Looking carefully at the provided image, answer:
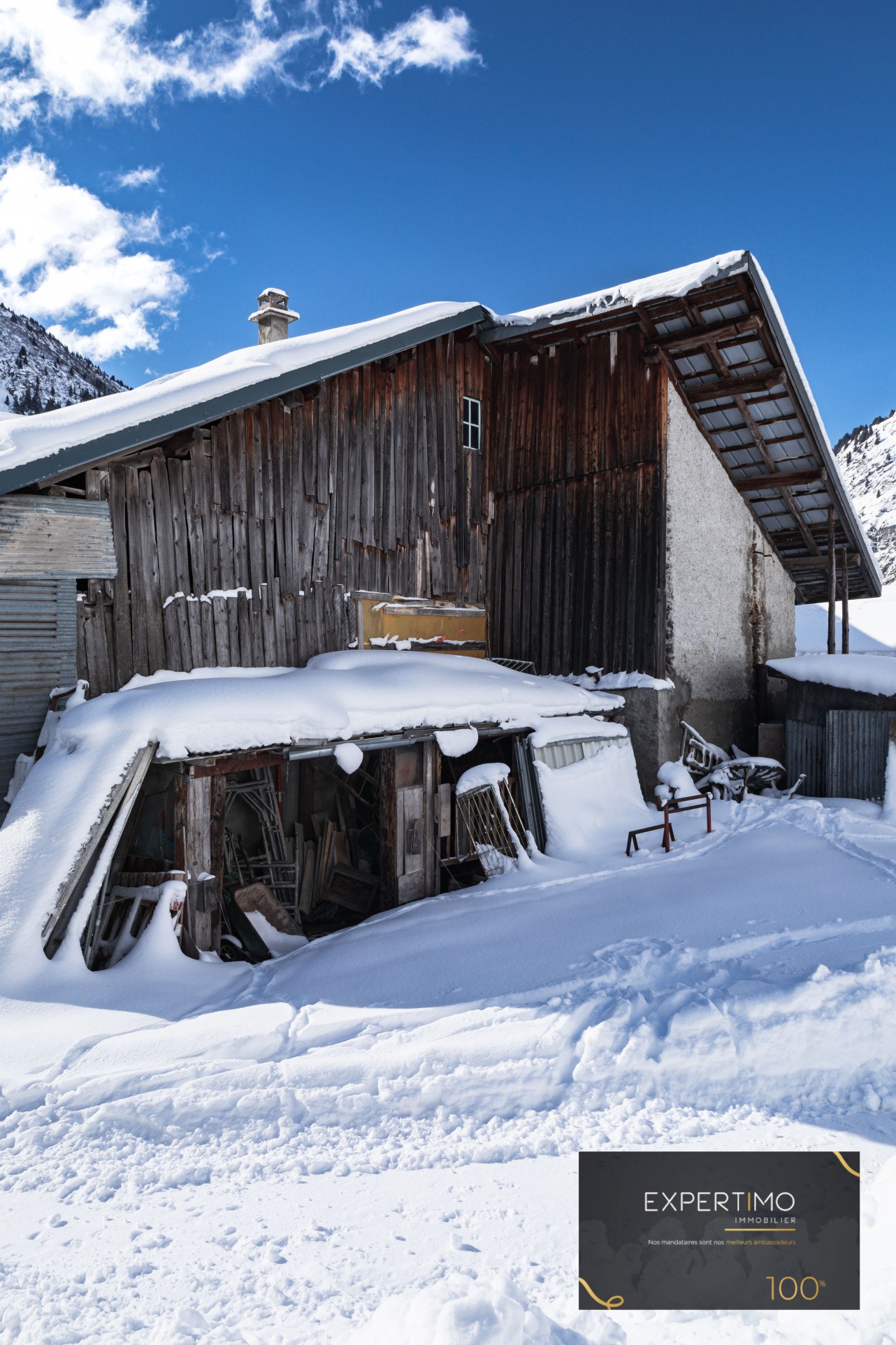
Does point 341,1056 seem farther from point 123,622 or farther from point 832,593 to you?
point 832,593

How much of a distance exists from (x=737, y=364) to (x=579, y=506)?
10.6 ft

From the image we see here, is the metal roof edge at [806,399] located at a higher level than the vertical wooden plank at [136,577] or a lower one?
higher

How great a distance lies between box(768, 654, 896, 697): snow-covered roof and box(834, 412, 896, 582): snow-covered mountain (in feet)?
142

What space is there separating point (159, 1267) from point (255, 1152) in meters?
0.85

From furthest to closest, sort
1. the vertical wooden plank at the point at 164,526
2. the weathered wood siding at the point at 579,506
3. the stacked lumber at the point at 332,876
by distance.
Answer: the weathered wood siding at the point at 579,506, the stacked lumber at the point at 332,876, the vertical wooden plank at the point at 164,526

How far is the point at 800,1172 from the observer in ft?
12.4

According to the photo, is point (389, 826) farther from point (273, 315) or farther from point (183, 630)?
point (273, 315)

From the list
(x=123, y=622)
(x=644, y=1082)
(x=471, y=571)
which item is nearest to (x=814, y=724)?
(x=471, y=571)

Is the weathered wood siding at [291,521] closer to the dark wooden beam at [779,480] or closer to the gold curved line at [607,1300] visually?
the dark wooden beam at [779,480]

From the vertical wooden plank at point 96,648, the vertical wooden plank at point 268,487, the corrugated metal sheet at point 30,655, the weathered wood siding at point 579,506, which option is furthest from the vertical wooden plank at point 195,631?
the weathered wood siding at point 579,506

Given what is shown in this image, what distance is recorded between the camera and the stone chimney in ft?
41.0

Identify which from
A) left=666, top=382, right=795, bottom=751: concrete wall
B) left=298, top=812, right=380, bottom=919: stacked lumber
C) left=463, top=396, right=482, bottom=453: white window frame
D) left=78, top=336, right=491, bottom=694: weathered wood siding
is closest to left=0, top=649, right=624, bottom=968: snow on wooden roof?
left=78, top=336, right=491, bottom=694: weathered wood siding

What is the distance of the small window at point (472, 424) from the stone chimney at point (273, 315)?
3139 millimetres

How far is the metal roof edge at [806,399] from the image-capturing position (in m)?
10.4
